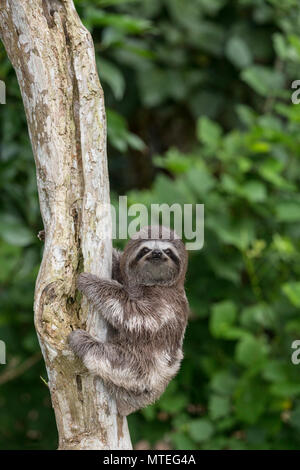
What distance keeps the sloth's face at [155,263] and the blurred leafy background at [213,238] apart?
5.36 feet

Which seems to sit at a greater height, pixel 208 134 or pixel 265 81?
→ pixel 265 81

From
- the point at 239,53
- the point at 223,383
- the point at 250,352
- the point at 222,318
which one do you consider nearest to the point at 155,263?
the point at 222,318

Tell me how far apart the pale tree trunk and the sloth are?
0.10 m

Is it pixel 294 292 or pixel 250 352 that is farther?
pixel 250 352

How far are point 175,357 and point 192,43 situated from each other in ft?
17.9

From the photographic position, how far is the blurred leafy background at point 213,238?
571cm

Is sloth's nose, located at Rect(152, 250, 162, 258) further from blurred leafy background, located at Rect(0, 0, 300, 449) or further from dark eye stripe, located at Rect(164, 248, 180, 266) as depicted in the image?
blurred leafy background, located at Rect(0, 0, 300, 449)

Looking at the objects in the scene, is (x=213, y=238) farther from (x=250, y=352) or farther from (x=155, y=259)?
(x=155, y=259)

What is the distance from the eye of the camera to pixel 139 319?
12.1ft

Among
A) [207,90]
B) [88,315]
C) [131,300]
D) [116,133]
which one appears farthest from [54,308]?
[207,90]

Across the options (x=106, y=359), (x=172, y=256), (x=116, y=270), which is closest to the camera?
(x=106, y=359)

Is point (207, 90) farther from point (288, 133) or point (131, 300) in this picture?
point (131, 300)

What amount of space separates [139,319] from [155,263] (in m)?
0.41

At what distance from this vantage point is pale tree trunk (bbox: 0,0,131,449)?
3.43m
